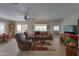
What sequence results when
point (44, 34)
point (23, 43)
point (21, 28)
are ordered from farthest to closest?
point (23, 43) < point (44, 34) < point (21, 28)

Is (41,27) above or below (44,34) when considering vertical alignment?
above

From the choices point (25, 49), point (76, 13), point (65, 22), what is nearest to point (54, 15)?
point (65, 22)

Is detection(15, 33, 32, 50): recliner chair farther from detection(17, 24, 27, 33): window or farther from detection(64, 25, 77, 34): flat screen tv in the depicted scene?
detection(64, 25, 77, 34): flat screen tv

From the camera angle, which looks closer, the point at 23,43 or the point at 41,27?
the point at 41,27

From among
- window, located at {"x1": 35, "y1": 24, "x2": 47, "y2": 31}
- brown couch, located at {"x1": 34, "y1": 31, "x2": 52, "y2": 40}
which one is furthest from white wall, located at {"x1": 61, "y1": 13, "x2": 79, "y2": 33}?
window, located at {"x1": 35, "y1": 24, "x2": 47, "y2": 31}

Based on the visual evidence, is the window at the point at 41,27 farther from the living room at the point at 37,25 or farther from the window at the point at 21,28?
the window at the point at 21,28

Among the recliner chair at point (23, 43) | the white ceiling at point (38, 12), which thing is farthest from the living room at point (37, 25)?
the recliner chair at point (23, 43)

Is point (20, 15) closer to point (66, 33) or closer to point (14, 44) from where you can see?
point (14, 44)

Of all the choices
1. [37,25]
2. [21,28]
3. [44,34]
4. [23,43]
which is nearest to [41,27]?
[37,25]

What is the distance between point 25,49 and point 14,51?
1.53 feet

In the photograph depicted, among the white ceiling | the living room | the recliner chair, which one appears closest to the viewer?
the white ceiling

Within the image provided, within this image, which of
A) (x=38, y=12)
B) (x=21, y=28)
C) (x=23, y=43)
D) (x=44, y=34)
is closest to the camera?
(x=38, y=12)

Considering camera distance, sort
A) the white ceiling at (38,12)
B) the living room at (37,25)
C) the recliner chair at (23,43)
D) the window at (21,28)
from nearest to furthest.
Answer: the white ceiling at (38,12), the living room at (37,25), the window at (21,28), the recliner chair at (23,43)

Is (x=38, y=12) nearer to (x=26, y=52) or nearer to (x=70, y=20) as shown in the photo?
(x=70, y=20)
